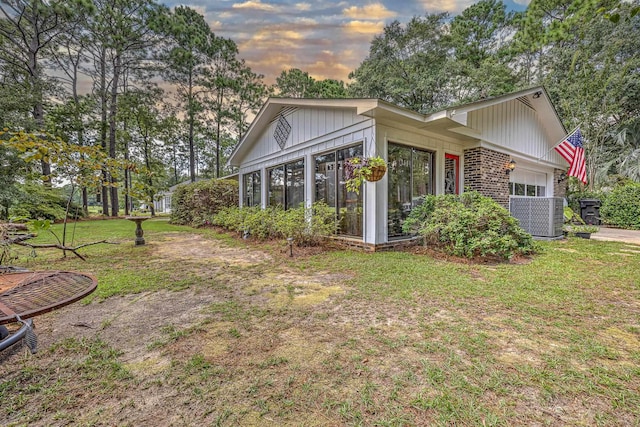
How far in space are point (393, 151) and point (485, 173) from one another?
3.01m

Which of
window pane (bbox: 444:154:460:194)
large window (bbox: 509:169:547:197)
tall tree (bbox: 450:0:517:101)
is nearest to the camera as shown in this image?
window pane (bbox: 444:154:460:194)

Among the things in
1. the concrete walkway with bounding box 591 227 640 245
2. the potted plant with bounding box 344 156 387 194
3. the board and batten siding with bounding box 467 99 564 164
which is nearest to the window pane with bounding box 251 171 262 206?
the potted plant with bounding box 344 156 387 194

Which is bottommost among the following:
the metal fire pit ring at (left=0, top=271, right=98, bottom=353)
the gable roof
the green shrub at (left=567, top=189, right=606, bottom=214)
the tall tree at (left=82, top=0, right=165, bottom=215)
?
the metal fire pit ring at (left=0, top=271, right=98, bottom=353)

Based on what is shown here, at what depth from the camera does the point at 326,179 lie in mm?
6906

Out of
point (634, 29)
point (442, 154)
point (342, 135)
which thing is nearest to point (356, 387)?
point (342, 135)

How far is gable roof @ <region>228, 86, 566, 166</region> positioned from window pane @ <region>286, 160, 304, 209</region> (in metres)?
1.71

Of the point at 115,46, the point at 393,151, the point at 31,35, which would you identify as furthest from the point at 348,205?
the point at 31,35

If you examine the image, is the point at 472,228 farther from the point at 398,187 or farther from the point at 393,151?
the point at 393,151

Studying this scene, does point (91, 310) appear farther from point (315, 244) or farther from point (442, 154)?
point (442, 154)

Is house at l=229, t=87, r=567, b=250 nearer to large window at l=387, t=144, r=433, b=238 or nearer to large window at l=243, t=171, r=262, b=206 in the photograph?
large window at l=387, t=144, r=433, b=238

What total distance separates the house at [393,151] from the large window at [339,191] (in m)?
0.02

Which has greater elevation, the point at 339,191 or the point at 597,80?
the point at 597,80

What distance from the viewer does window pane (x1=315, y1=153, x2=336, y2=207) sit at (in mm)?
6676

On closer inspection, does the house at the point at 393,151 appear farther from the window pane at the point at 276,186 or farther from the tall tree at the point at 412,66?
the tall tree at the point at 412,66
